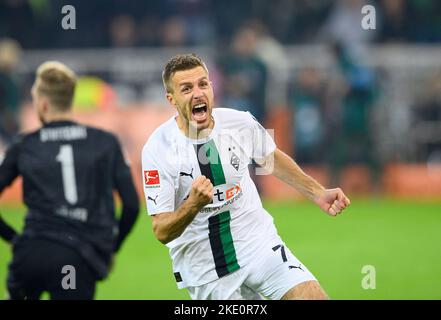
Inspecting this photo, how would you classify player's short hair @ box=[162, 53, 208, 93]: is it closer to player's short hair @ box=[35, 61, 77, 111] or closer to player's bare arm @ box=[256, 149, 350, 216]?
player's bare arm @ box=[256, 149, 350, 216]

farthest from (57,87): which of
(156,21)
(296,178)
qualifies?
(156,21)

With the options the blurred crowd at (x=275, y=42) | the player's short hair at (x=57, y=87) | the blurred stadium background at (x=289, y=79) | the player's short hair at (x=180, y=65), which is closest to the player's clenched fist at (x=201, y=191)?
the player's short hair at (x=180, y=65)

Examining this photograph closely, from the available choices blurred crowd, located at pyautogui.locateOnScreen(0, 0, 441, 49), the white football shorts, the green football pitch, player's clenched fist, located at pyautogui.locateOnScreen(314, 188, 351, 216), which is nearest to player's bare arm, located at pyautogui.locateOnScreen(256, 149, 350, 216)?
player's clenched fist, located at pyautogui.locateOnScreen(314, 188, 351, 216)

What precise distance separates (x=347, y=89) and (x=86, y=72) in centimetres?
526

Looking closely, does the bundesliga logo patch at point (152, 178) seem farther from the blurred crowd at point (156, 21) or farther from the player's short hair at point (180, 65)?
the blurred crowd at point (156, 21)

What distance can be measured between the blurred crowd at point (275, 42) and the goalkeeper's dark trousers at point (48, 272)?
1020cm

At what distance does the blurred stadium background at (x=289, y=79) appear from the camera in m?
16.2

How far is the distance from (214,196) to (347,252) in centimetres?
545

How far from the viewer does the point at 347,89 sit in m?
16.2

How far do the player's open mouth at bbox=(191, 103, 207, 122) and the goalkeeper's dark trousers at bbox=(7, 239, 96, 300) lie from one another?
4.21 feet

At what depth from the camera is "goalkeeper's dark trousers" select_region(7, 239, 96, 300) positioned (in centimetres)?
621

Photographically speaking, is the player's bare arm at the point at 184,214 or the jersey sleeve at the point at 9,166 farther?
the jersey sleeve at the point at 9,166

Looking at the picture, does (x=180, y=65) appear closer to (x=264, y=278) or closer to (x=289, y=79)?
(x=264, y=278)
